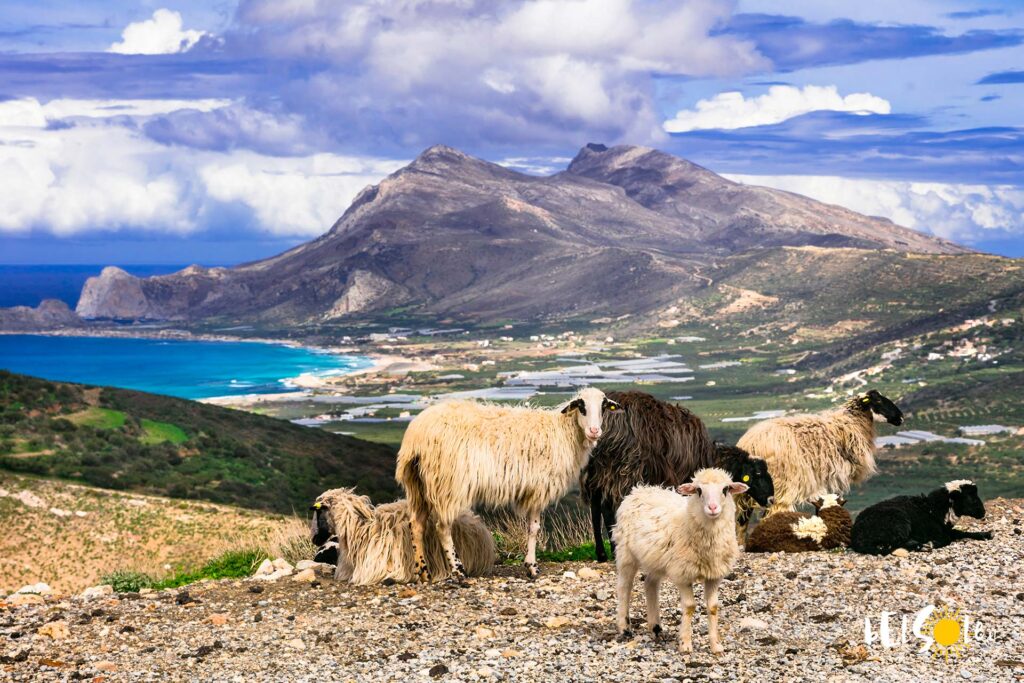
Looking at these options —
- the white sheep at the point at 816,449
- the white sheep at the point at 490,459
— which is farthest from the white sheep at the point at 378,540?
the white sheep at the point at 816,449

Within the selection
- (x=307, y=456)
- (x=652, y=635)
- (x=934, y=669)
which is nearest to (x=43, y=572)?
(x=652, y=635)

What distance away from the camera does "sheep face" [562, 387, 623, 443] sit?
14875 millimetres

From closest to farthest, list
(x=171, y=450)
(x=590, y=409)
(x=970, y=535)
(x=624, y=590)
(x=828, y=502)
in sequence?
(x=624, y=590) < (x=590, y=409) < (x=970, y=535) < (x=828, y=502) < (x=171, y=450)

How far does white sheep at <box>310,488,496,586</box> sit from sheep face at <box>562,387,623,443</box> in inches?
85.2

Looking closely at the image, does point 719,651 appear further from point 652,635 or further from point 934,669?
point 934,669

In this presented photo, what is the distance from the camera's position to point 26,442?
2306 inches

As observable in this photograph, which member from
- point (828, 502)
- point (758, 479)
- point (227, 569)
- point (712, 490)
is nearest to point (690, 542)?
point (712, 490)

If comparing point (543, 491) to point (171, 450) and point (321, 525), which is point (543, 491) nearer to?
point (321, 525)

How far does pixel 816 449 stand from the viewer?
18.7m

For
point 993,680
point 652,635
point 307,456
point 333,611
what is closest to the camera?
point 993,680

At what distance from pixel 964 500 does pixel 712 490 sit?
754cm

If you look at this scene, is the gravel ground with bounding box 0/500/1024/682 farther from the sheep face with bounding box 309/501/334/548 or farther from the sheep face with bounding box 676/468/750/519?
the sheep face with bounding box 676/468/750/519

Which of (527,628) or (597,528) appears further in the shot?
(597,528)

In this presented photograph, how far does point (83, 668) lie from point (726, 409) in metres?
153
